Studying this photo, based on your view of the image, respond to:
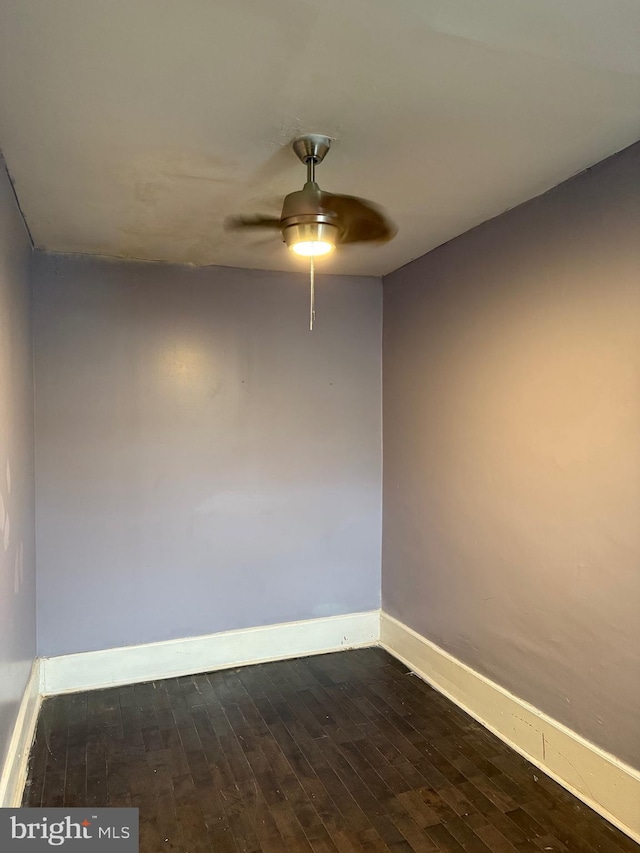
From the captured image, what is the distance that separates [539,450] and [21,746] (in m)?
2.39

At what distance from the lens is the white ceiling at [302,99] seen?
4.13ft

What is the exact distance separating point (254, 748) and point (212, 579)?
1019 millimetres

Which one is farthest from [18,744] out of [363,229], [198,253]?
[363,229]

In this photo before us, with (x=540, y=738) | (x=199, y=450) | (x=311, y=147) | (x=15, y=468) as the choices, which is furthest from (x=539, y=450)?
(x=15, y=468)

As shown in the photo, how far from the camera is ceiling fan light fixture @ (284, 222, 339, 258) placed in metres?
1.86

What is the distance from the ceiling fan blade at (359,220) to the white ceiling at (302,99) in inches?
3.2

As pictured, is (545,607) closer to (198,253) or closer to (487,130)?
(487,130)

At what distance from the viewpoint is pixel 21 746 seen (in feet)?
Result: 7.34

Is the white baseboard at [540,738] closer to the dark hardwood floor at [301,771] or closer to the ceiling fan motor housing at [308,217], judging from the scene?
the dark hardwood floor at [301,771]

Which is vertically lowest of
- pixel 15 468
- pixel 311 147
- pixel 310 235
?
pixel 15 468

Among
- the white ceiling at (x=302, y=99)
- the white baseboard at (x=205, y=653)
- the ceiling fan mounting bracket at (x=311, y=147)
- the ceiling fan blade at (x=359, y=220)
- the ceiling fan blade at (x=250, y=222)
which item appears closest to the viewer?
the white ceiling at (x=302, y=99)

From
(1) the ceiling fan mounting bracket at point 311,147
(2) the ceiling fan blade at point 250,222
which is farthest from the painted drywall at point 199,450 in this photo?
(1) the ceiling fan mounting bracket at point 311,147

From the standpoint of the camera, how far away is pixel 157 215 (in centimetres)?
241

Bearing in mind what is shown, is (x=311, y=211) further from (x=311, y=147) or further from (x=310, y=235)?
(x=311, y=147)
